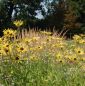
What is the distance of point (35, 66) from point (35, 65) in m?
0.03

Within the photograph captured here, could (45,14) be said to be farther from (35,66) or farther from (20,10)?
(35,66)

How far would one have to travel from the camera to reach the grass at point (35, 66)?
627 cm

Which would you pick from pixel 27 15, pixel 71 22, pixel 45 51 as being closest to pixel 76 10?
pixel 71 22

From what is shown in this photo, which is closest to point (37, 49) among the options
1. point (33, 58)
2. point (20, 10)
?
point (33, 58)

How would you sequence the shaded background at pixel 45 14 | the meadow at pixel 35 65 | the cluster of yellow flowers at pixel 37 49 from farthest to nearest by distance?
the shaded background at pixel 45 14, the cluster of yellow flowers at pixel 37 49, the meadow at pixel 35 65

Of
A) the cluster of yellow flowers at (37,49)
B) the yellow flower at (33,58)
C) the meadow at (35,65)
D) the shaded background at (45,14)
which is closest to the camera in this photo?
the meadow at (35,65)

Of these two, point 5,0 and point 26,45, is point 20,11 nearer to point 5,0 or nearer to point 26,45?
point 5,0

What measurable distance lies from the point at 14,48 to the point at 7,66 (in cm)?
29

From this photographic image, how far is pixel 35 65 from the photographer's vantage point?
693 centimetres

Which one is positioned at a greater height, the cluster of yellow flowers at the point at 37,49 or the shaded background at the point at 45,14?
the cluster of yellow flowers at the point at 37,49

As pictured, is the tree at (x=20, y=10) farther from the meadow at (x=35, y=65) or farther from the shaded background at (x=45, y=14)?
the meadow at (x=35, y=65)

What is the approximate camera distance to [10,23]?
3381cm

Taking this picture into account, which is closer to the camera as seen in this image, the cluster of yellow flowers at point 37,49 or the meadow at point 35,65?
the meadow at point 35,65

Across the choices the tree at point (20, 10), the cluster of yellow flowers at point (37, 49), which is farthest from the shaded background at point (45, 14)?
the cluster of yellow flowers at point (37, 49)
